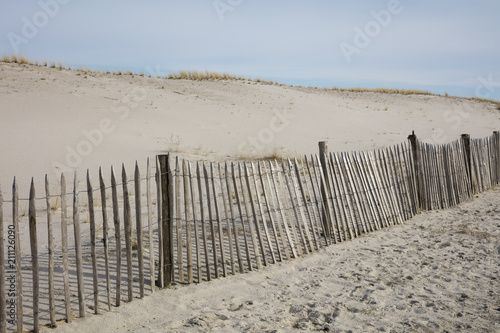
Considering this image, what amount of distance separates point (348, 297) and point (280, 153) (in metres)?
13.5

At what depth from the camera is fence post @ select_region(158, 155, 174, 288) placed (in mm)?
5398

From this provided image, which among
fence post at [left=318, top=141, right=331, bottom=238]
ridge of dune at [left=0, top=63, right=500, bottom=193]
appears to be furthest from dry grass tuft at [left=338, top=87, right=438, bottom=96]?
fence post at [left=318, top=141, right=331, bottom=238]

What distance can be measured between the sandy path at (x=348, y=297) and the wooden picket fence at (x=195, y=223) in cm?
36

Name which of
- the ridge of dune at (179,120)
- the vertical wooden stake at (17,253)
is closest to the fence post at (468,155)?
the ridge of dune at (179,120)

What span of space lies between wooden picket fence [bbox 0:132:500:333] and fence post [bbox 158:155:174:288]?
0.04 feet

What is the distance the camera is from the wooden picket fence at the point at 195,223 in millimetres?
4617

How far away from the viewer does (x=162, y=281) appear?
536cm

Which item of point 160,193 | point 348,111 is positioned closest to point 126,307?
point 160,193

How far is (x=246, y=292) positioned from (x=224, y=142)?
15131 mm

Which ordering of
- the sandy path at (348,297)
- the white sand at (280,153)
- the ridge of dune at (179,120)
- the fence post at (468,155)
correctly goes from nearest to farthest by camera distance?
the sandy path at (348,297) → the white sand at (280,153) → the fence post at (468,155) → the ridge of dune at (179,120)

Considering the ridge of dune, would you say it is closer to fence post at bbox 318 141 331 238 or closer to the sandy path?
fence post at bbox 318 141 331 238

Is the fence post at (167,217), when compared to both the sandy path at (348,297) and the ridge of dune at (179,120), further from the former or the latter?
the ridge of dune at (179,120)

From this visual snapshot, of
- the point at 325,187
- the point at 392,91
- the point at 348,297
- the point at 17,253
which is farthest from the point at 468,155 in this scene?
the point at 392,91

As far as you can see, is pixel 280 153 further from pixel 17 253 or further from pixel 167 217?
pixel 17 253
